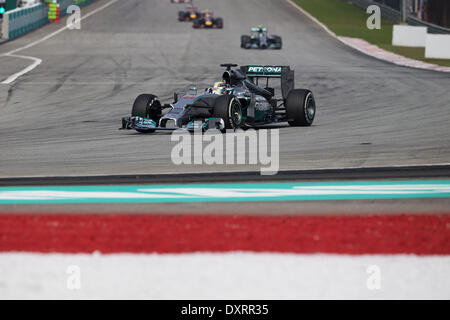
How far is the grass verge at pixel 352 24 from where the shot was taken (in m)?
37.3

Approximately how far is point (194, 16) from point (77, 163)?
139 feet

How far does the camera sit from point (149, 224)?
707cm

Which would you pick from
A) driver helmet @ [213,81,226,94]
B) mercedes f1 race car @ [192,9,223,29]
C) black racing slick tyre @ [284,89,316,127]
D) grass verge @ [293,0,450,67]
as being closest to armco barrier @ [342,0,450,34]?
grass verge @ [293,0,450,67]

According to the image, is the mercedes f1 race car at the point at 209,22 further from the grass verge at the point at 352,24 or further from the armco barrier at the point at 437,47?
the armco barrier at the point at 437,47

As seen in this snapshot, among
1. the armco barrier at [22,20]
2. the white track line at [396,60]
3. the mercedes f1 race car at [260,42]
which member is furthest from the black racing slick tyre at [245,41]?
the armco barrier at [22,20]

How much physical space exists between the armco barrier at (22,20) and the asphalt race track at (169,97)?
2.66 ft

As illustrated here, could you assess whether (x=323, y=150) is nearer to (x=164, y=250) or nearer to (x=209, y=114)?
(x=209, y=114)

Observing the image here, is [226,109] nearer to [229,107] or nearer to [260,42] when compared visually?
[229,107]

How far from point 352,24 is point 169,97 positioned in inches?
1273

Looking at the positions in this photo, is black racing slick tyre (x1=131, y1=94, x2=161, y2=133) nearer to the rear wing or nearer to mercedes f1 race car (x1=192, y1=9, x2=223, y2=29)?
the rear wing

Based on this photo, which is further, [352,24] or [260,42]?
[352,24]

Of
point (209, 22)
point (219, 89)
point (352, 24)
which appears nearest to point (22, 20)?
point (209, 22)

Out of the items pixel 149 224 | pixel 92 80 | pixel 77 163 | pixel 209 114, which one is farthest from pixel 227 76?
pixel 92 80

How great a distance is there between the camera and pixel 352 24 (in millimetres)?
51625
